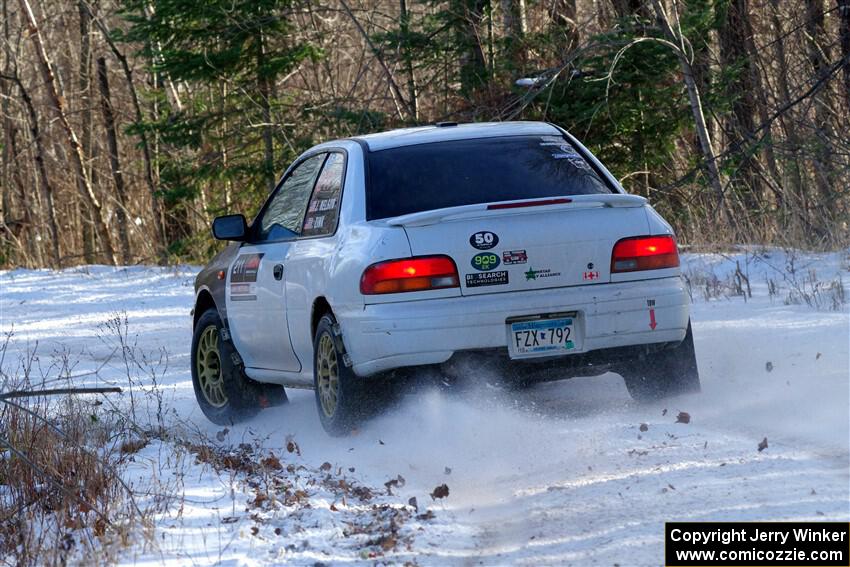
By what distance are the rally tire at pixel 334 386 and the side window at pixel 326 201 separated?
2.07 ft

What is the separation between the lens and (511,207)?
654 cm

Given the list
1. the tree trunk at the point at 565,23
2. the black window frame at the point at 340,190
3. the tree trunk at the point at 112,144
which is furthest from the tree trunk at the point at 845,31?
the tree trunk at the point at 112,144

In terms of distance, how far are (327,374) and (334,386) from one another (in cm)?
14

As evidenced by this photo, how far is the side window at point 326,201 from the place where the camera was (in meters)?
7.28

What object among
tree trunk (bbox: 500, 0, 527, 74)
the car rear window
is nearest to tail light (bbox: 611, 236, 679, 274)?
the car rear window

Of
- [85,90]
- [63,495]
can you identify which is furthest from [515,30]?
[85,90]

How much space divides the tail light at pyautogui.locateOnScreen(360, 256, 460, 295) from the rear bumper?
0.27ft

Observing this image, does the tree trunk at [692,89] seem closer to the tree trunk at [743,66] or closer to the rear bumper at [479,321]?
the tree trunk at [743,66]

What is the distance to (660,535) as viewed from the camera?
4512 millimetres

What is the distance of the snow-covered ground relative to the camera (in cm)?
477

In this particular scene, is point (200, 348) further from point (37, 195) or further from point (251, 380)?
point (37, 195)

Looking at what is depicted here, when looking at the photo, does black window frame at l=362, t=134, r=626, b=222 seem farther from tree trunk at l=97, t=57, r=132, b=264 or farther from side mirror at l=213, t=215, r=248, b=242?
tree trunk at l=97, t=57, r=132, b=264

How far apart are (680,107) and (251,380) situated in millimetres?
11455

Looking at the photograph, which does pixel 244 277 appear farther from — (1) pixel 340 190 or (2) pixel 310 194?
(1) pixel 340 190
